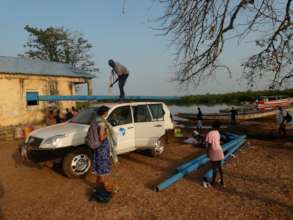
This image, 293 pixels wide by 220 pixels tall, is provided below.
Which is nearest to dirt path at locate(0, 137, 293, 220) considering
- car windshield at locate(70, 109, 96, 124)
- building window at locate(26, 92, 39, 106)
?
car windshield at locate(70, 109, 96, 124)

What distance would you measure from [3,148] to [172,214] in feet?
32.1

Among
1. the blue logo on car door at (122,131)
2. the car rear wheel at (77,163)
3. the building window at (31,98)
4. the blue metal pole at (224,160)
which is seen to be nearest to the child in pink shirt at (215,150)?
the blue metal pole at (224,160)

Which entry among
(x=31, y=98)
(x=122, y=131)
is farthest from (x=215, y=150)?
(x=31, y=98)

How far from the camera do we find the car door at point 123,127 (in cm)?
707

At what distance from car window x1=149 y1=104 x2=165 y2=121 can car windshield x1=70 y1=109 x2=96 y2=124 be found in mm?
2123

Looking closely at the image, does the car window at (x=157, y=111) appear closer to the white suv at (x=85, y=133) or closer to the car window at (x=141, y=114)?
the white suv at (x=85, y=133)

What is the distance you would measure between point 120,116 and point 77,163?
1899 millimetres

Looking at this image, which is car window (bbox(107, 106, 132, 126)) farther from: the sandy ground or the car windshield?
the sandy ground

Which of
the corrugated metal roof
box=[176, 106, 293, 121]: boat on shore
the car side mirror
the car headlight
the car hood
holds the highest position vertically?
the corrugated metal roof

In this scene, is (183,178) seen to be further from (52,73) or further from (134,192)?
(52,73)

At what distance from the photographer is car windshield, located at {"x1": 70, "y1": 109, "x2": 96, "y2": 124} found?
709cm

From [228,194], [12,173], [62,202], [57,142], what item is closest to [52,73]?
[12,173]

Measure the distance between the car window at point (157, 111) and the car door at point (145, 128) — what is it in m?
0.18

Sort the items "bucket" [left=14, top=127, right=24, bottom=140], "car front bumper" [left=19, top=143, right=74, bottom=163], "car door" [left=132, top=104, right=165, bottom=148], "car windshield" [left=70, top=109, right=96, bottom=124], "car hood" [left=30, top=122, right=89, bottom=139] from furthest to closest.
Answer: "bucket" [left=14, top=127, right=24, bottom=140] → "car door" [left=132, top=104, right=165, bottom=148] → "car windshield" [left=70, top=109, right=96, bottom=124] → "car hood" [left=30, top=122, right=89, bottom=139] → "car front bumper" [left=19, top=143, right=74, bottom=163]
